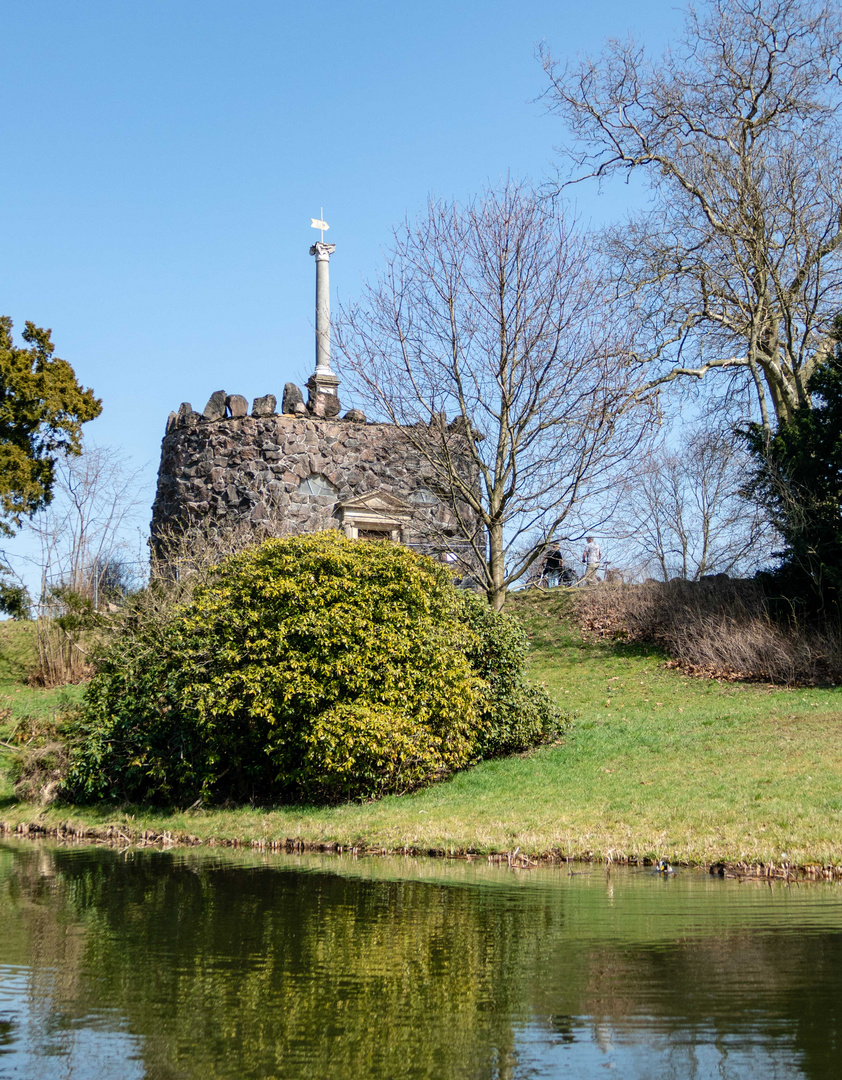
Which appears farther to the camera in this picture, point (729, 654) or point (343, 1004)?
point (729, 654)

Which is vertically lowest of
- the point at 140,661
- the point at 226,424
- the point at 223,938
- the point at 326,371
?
the point at 223,938

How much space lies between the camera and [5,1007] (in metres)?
5.09

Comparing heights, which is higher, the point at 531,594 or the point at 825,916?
the point at 531,594

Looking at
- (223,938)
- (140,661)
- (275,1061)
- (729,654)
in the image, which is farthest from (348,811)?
(729,654)

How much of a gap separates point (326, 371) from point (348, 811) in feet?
60.0

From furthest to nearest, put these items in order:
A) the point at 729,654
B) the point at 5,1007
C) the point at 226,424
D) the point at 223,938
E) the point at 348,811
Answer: the point at 226,424
the point at 729,654
the point at 348,811
the point at 223,938
the point at 5,1007

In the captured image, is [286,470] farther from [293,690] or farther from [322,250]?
[293,690]

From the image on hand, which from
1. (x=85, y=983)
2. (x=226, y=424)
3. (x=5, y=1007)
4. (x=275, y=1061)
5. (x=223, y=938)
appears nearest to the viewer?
(x=275, y=1061)

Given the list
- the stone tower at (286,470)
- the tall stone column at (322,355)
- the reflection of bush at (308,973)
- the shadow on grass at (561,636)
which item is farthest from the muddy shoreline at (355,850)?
the tall stone column at (322,355)

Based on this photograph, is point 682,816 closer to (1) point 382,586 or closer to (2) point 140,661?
(1) point 382,586

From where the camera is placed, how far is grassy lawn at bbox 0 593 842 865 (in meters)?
10.2

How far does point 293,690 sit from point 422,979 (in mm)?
7652

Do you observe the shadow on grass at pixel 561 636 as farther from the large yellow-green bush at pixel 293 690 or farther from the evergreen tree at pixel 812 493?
the large yellow-green bush at pixel 293 690

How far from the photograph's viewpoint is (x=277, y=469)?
27.0 meters
